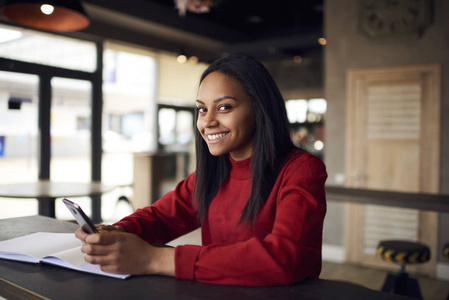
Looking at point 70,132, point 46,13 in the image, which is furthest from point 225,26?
point 46,13

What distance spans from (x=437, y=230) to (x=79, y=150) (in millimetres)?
4766

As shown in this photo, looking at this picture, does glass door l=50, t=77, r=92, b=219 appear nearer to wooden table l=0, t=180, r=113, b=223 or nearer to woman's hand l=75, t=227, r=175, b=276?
wooden table l=0, t=180, r=113, b=223

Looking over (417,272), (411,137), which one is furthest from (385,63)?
(417,272)

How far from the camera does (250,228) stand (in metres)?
1.27

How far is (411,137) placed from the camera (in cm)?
412

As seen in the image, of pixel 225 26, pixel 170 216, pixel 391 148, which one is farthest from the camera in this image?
pixel 225 26

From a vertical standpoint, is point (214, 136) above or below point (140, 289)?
above

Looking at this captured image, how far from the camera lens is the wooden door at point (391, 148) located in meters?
4.02

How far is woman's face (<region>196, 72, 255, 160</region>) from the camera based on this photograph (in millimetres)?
1263

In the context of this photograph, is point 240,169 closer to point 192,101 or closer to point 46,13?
point 46,13

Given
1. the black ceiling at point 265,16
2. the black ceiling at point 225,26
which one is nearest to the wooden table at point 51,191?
the black ceiling at point 225,26

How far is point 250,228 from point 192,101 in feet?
24.2

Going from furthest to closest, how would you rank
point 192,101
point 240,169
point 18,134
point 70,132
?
point 192,101
point 70,132
point 18,134
point 240,169

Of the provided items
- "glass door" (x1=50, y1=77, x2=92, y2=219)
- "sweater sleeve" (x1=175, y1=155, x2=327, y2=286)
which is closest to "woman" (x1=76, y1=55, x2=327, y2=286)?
"sweater sleeve" (x1=175, y1=155, x2=327, y2=286)
